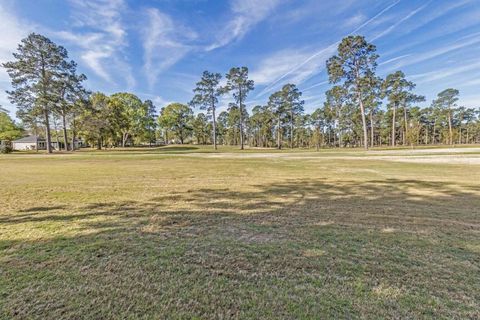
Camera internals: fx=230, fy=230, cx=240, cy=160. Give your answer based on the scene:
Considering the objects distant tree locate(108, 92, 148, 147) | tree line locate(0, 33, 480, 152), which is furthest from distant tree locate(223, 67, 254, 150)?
distant tree locate(108, 92, 148, 147)

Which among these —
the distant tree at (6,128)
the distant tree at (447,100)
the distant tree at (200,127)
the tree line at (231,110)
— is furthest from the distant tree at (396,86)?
the distant tree at (6,128)

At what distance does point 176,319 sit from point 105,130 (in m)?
50.8

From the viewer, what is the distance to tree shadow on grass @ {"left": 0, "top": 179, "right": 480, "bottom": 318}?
2102 mm

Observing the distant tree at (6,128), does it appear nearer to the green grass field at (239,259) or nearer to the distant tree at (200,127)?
the distant tree at (200,127)

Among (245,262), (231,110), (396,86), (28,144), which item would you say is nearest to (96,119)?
(231,110)

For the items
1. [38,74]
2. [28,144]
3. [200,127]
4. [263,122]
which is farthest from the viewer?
[200,127]

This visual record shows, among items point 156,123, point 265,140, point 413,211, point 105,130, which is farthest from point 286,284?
point 265,140

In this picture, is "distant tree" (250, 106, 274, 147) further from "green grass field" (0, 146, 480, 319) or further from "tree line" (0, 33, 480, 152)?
"green grass field" (0, 146, 480, 319)

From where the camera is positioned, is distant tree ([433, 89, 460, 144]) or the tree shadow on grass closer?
the tree shadow on grass

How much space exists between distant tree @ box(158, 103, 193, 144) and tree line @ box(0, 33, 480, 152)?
0.28 metres

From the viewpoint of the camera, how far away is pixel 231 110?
51.9m

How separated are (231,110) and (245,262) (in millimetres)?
50607

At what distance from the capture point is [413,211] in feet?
16.5

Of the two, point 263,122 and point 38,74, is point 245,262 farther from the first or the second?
point 263,122
